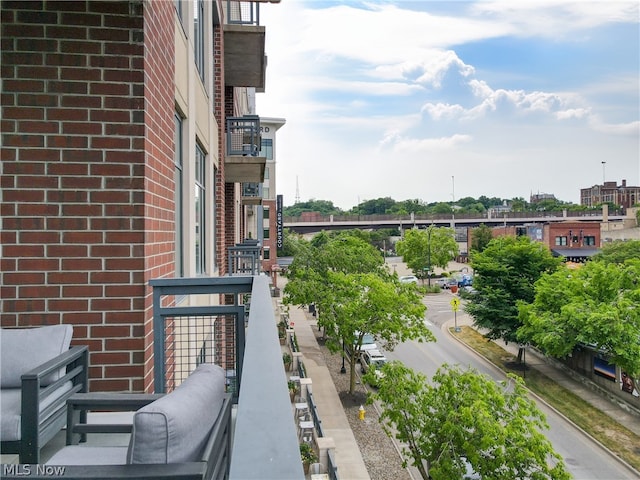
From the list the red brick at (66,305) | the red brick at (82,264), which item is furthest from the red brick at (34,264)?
the red brick at (66,305)

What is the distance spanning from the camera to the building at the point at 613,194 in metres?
166

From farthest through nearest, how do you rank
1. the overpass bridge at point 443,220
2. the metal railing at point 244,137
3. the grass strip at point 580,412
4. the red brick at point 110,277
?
the overpass bridge at point 443,220
the grass strip at point 580,412
the metal railing at point 244,137
the red brick at point 110,277

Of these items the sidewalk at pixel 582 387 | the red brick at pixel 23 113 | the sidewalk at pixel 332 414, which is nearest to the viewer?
the red brick at pixel 23 113

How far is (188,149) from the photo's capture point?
302 inches

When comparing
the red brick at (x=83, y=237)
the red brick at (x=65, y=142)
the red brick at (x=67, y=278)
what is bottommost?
the red brick at (x=67, y=278)

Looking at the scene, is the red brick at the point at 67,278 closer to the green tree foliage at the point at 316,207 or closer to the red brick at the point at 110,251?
the red brick at the point at 110,251

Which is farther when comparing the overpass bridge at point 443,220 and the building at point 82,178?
the overpass bridge at point 443,220

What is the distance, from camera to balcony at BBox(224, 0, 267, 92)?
A: 39.2 feet

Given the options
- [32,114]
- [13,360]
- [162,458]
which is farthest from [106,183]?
[162,458]

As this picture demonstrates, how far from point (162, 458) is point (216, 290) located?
2.36 metres

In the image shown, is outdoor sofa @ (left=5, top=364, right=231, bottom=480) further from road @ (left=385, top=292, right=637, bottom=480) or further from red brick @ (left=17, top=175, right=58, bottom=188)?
road @ (left=385, top=292, right=637, bottom=480)

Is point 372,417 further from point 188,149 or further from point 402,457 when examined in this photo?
point 188,149

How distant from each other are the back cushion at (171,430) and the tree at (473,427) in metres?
11.2

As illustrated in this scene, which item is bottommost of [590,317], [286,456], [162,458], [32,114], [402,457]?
[402,457]
